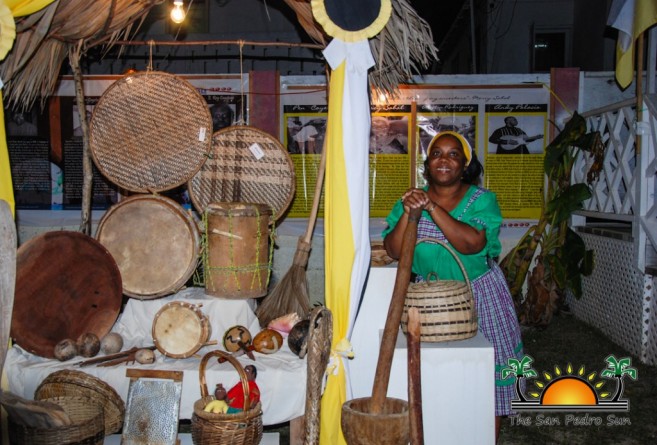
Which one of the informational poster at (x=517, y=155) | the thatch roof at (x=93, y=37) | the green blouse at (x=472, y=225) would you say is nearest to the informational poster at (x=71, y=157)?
the thatch roof at (x=93, y=37)

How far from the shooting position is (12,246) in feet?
7.43

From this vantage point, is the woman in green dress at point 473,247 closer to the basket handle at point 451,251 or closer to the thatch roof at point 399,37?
the basket handle at point 451,251

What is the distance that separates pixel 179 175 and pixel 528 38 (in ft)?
26.4

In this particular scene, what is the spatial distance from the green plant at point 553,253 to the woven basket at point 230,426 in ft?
13.5

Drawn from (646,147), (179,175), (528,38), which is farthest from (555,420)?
(528,38)

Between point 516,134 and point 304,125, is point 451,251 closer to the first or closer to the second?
point 304,125

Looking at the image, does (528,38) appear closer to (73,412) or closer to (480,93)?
(480,93)

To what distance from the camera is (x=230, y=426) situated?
2.88m

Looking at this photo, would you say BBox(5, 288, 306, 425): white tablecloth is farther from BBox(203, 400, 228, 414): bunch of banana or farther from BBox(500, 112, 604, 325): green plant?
BBox(500, 112, 604, 325): green plant

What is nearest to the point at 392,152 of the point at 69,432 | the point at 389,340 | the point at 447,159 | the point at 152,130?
the point at 152,130

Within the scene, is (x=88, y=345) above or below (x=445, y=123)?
below

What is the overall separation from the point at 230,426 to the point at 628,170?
4549 millimetres

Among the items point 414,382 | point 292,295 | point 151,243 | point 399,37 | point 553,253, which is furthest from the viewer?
point 553,253

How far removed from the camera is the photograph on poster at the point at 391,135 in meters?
6.24
